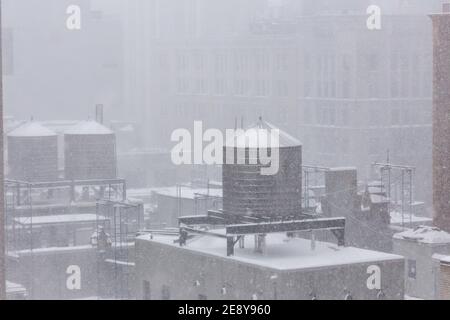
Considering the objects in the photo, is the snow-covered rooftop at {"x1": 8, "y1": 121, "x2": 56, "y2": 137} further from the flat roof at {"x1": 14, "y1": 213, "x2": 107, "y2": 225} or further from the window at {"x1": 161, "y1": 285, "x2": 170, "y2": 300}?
the window at {"x1": 161, "y1": 285, "x2": 170, "y2": 300}

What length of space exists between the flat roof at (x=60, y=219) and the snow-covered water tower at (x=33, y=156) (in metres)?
3.08

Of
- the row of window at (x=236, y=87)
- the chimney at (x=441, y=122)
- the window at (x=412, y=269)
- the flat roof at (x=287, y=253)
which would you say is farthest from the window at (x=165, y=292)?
the row of window at (x=236, y=87)

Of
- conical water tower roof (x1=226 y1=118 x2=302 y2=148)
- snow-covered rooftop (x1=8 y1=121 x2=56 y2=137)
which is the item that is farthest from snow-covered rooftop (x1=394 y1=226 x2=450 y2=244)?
snow-covered rooftop (x1=8 y1=121 x2=56 y2=137)

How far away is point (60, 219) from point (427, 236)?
62.4 ft

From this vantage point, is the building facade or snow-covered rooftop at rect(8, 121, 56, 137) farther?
the building facade

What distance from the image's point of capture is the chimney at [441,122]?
3669 cm

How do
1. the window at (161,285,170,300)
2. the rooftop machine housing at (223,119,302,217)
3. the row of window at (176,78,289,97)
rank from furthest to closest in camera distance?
1. the row of window at (176,78,289,97)
2. the window at (161,285,170,300)
3. the rooftop machine housing at (223,119,302,217)

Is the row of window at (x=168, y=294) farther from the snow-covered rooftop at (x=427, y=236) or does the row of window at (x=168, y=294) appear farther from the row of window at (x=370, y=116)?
the row of window at (x=370, y=116)

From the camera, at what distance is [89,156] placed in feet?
168

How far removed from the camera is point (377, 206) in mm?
38000

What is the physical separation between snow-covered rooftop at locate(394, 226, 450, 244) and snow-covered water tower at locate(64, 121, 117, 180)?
65.8 ft

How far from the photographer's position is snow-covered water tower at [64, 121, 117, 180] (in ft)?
167

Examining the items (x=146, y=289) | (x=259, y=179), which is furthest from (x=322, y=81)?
(x=259, y=179)
